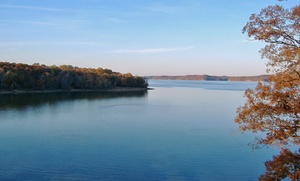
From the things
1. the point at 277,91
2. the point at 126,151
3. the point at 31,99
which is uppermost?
the point at 277,91

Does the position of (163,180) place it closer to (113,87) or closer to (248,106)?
(248,106)

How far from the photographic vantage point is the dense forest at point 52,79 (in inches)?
2498

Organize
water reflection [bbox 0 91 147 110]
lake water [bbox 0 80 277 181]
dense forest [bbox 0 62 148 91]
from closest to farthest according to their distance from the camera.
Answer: lake water [bbox 0 80 277 181] → water reflection [bbox 0 91 147 110] → dense forest [bbox 0 62 148 91]

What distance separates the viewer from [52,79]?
71.8 meters

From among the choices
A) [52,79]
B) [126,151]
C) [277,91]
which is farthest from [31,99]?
[277,91]

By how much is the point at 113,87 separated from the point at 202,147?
71.9 m

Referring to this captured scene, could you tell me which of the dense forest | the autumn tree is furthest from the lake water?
the dense forest

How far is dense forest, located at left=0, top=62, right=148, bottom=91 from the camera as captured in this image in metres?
63.4

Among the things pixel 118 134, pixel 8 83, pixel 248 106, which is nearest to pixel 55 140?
pixel 118 134

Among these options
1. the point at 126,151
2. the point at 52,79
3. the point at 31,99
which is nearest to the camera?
the point at 126,151

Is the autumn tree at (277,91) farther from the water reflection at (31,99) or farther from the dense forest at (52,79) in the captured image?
the dense forest at (52,79)

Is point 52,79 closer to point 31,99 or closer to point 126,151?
point 31,99

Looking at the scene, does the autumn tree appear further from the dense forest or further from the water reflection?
the dense forest

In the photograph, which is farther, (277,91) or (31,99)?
(31,99)
